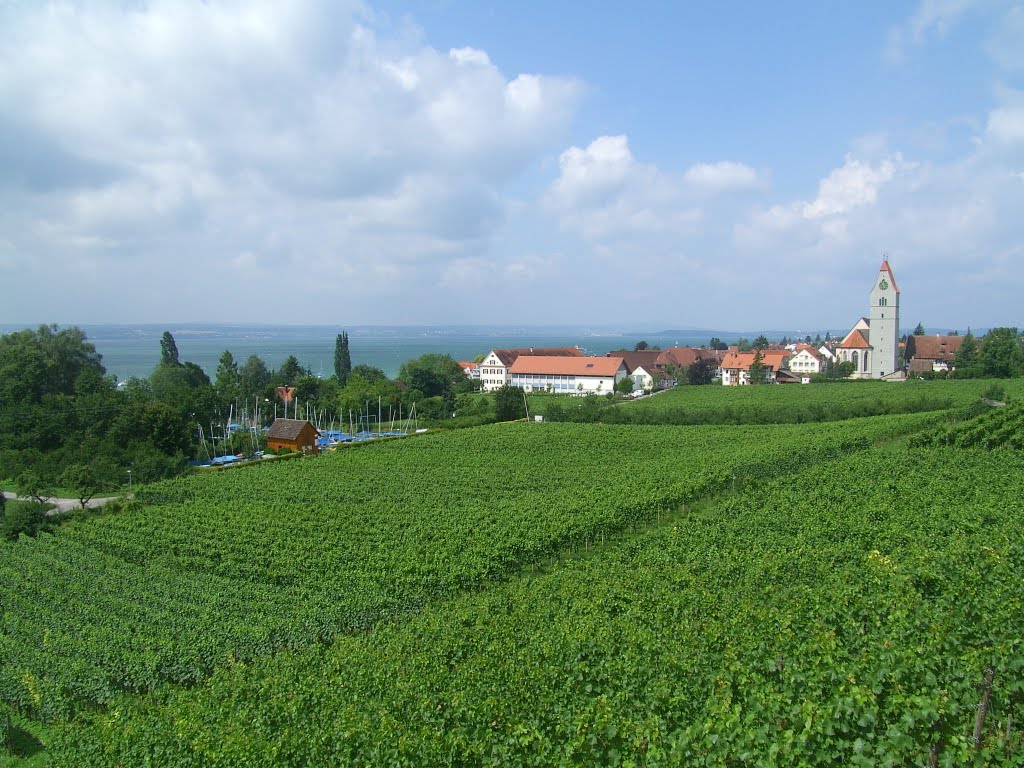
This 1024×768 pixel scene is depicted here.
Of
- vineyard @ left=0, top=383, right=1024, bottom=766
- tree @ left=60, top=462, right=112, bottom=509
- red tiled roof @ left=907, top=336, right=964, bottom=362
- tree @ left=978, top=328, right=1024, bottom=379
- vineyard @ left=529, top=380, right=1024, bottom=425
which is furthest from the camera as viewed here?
red tiled roof @ left=907, top=336, right=964, bottom=362

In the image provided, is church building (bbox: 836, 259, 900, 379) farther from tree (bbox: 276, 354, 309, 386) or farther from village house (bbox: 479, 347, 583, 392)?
tree (bbox: 276, 354, 309, 386)

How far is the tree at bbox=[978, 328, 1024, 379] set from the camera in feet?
234

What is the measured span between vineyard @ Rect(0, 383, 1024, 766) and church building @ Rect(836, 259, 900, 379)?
199ft

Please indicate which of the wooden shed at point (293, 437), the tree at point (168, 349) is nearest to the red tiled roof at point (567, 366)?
the wooden shed at point (293, 437)

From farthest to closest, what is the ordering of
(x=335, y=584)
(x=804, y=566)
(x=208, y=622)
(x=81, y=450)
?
(x=81, y=450) < (x=335, y=584) < (x=208, y=622) < (x=804, y=566)

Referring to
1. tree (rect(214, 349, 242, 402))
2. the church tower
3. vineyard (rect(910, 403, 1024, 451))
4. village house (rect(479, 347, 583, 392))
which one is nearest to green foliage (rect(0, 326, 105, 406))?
tree (rect(214, 349, 242, 402))

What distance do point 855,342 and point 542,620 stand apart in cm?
8955

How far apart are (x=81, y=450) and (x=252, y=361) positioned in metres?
42.9

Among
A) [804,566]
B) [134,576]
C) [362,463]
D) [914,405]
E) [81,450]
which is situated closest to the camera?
[804,566]

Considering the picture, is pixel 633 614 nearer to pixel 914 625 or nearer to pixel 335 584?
pixel 914 625

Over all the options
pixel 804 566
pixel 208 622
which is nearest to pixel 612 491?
pixel 804 566

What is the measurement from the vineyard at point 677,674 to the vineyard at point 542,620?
6 centimetres

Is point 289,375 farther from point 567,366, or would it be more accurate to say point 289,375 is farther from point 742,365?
point 742,365

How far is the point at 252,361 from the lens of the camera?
8312 centimetres
